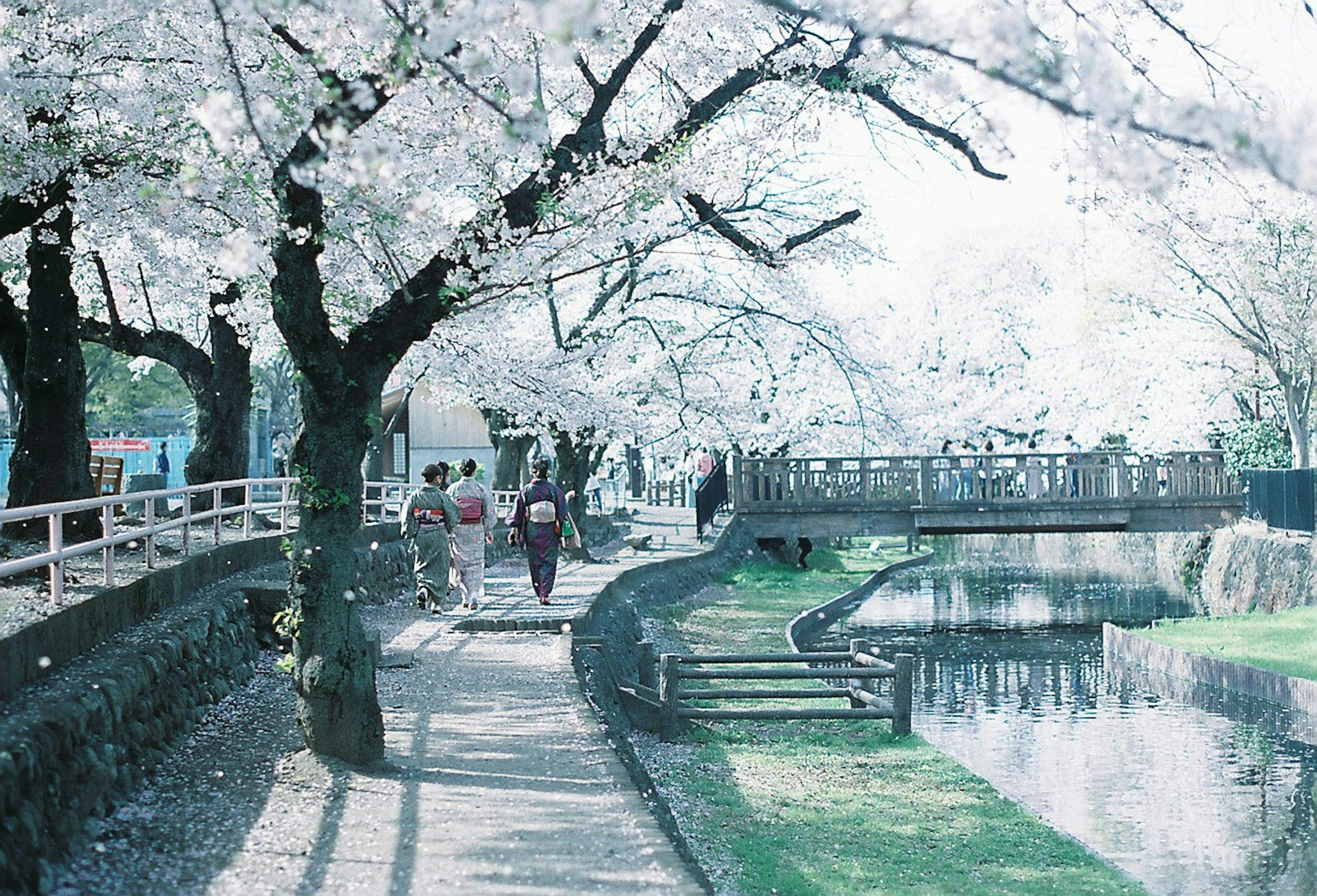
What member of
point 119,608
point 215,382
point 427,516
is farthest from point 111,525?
point 215,382

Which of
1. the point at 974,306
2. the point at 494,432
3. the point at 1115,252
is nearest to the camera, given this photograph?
the point at 494,432

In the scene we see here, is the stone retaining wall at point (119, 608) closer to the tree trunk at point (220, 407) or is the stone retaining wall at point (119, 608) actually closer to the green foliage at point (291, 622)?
the green foliage at point (291, 622)

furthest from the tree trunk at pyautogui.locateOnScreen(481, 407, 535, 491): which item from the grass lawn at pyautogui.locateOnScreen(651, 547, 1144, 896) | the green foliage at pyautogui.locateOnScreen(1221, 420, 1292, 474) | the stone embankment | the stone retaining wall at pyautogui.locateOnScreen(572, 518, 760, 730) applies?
the stone embankment

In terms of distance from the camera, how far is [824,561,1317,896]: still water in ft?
34.6

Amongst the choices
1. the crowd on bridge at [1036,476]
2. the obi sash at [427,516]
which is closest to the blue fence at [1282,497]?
the crowd on bridge at [1036,476]

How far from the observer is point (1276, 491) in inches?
Answer: 1048

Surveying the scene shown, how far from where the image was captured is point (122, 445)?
131 feet

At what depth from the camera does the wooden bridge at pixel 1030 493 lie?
29.4m

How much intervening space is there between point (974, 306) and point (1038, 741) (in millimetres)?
34092

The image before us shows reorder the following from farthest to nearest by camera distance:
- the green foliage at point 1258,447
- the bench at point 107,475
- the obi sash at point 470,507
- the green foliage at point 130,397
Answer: the green foliage at point 130,397, the green foliage at point 1258,447, the bench at point 107,475, the obi sash at point 470,507

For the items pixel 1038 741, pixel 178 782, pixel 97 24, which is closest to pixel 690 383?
pixel 1038 741

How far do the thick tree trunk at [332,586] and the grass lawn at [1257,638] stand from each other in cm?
1229

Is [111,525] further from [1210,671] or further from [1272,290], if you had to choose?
[1272,290]

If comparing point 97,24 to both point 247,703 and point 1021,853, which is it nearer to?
point 247,703
